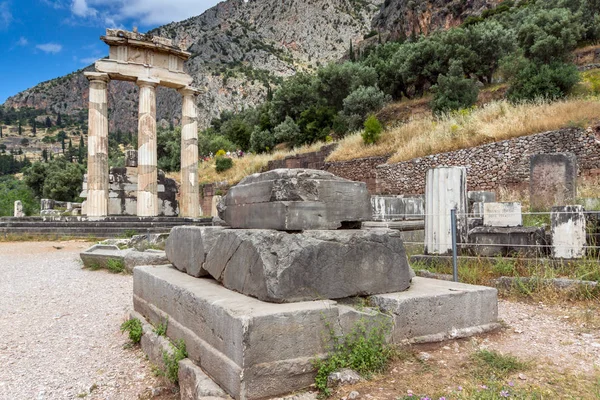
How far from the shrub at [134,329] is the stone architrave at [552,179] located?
8439mm

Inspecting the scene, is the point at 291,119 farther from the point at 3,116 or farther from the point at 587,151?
the point at 3,116

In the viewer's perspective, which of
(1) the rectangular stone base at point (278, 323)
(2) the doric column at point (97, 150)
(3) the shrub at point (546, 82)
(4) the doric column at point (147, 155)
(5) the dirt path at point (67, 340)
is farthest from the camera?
(3) the shrub at point (546, 82)

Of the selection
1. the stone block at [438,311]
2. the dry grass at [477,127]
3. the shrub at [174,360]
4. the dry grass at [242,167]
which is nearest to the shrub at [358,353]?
the stone block at [438,311]

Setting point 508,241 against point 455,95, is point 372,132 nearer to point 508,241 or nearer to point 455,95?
point 455,95

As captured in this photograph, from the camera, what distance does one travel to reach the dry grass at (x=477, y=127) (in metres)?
14.0

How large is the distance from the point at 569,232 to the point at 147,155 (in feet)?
53.2

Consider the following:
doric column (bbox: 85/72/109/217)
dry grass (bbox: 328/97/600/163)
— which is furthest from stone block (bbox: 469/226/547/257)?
doric column (bbox: 85/72/109/217)

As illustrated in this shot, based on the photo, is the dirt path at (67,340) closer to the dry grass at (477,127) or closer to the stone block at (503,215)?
the stone block at (503,215)

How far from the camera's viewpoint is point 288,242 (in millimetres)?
2969

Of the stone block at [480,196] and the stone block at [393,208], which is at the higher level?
the stone block at [480,196]

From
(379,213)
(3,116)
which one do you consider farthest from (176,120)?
(379,213)

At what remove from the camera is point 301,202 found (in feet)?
10.6

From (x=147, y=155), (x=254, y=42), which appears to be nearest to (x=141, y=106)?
(x=147, y=155)

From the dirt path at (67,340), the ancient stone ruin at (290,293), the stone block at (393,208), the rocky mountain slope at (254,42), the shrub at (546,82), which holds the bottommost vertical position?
the dirt path at (67,340)
